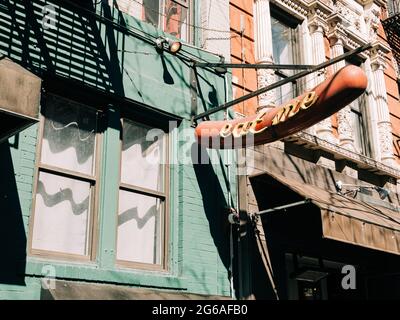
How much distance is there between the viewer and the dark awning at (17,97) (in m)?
5.03

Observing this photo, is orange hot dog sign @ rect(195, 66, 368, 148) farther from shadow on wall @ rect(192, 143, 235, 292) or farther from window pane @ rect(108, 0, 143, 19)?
window pane @ rect(108, 0, 143, 19)

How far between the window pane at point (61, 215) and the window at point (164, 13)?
3145mm

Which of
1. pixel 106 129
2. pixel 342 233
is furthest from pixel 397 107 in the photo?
pixel 106 129

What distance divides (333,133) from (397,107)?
12.0 ft

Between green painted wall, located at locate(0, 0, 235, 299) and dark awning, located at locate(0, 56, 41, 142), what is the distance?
1.10 metres

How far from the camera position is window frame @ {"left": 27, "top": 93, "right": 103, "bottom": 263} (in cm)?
639

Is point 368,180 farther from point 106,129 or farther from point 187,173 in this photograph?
point 106,129

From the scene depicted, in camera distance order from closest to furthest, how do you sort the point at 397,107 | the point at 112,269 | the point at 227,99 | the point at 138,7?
the point at 112,269
the point at 138,7
the point at 227,99
the point at 397,107

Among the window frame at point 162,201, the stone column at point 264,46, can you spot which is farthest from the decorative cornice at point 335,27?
the window frame at point 162,201

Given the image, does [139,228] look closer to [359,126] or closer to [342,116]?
[342,116]

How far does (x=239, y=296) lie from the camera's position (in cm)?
816

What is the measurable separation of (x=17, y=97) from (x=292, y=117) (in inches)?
133

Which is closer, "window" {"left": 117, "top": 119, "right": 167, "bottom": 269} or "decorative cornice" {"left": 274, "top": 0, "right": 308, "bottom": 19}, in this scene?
"window" {"left": 117, "top": 119, "right": 167, "bottom": 269}

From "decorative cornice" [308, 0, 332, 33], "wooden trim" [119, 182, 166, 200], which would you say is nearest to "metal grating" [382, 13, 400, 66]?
"decorative cornice" [308, 0, 332, 33]
